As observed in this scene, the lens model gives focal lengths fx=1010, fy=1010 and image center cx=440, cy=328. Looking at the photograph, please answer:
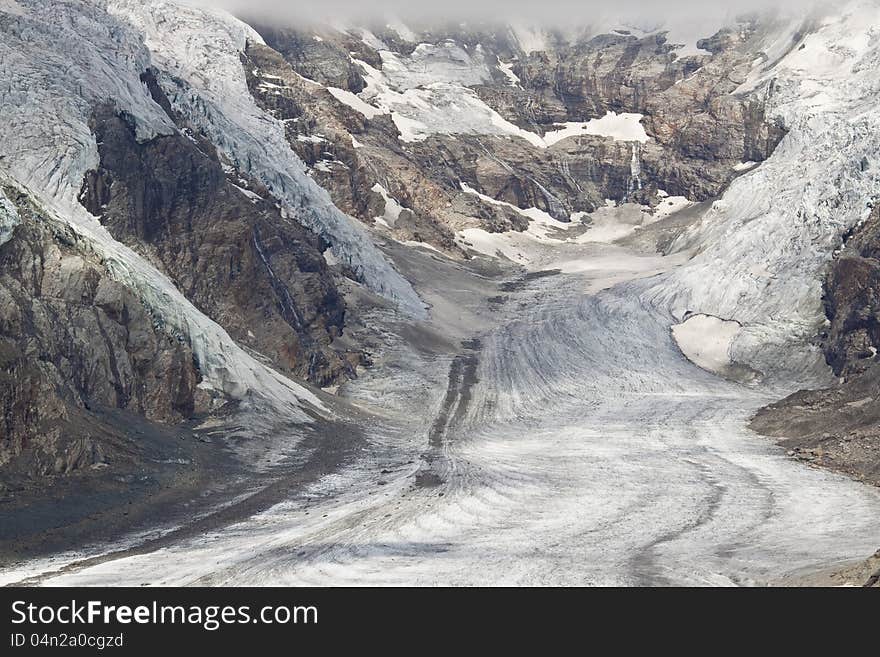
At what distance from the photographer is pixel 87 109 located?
49688 mm

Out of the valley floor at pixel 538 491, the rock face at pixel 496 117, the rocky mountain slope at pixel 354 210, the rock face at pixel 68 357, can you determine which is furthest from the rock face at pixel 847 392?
the rock face at pixel 496 117

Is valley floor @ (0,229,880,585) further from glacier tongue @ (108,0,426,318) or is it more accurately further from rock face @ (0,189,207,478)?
glacier tongue @ (108,0,426,318)

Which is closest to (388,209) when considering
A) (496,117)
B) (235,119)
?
(235,119)

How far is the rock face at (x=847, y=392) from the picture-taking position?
38188mm

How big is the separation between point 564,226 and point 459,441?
88.7m

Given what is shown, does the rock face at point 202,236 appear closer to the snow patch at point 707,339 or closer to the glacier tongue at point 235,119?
the glacier tongue at point 235,119

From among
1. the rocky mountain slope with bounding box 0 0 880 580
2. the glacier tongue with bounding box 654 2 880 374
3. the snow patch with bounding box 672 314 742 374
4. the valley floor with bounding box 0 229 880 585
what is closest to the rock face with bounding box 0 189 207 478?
the rocky mountain slope with bounding box 0 0 880 580

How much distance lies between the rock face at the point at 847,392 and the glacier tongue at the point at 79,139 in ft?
70.2

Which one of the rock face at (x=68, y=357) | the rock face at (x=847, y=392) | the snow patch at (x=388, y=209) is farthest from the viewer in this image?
the snow patch at (x=388, y=209)

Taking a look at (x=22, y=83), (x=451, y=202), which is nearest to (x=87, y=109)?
(x=22, y=83)

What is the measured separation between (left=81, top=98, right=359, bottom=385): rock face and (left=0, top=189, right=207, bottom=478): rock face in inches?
469

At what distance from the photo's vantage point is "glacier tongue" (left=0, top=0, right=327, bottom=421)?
1604 inches

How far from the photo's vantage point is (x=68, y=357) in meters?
33.4

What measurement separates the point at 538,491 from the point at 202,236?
87.7 ft
